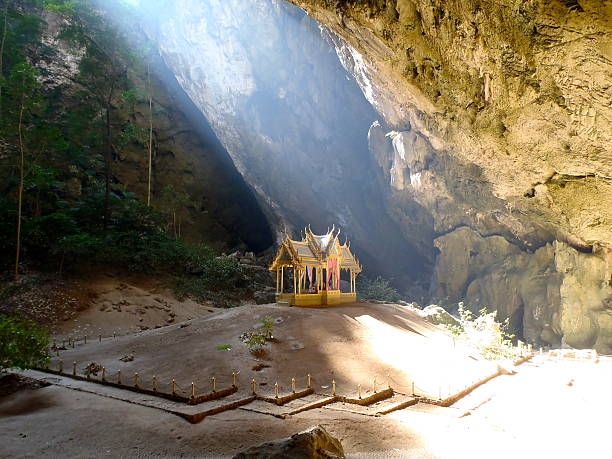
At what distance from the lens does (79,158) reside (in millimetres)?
27562

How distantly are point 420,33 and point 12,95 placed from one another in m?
20.7

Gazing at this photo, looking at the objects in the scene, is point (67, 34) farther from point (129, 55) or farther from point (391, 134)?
point (391, 134)

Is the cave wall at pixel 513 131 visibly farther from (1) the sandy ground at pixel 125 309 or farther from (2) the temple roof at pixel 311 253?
(1) the sandy ground at pixel 125 309

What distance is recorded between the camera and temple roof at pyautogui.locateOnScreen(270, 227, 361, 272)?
62.2 ft

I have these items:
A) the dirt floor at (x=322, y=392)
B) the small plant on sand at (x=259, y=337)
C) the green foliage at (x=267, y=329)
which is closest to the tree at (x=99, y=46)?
the dirt floor at (x=322, y=392)

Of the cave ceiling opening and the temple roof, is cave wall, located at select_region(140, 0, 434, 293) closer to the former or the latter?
the cave ceiling opening

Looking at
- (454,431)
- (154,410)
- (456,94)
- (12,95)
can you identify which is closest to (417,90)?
(456,94)

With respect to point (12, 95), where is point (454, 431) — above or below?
below

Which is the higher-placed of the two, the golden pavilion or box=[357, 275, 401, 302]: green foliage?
the golden pavilion

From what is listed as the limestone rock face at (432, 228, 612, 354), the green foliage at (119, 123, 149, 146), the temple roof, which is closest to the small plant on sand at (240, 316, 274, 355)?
the temple roof

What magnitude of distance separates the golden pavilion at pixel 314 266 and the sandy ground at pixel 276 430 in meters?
10.1

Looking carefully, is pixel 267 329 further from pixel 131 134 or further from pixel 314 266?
pixel 131 134

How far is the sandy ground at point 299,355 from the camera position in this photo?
35.9 ft

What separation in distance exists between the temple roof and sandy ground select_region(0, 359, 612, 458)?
1030cm
